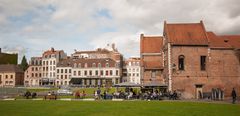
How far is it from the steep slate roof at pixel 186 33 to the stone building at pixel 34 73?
79867 millimetres

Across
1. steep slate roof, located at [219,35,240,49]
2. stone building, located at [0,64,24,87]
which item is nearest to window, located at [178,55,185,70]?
steep slate roof, located at [219,35,240,49]

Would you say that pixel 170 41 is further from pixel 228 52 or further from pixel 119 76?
pixel 119 76

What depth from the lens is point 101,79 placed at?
11150 centimetres

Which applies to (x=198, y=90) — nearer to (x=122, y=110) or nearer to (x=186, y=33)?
(x=186, y=33)

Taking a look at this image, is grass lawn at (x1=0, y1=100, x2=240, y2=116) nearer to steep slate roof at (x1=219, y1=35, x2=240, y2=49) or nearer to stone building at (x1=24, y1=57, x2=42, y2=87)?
steep slate roof at (x1=219, y1=35, x2=240, y2=49)

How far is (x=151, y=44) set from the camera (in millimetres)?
58781

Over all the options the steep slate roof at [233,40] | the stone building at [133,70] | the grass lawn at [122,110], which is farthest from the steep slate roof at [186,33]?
the stone building at [133,70]

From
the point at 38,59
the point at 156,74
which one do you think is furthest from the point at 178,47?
the point at 38,59

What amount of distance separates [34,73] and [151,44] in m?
74.3

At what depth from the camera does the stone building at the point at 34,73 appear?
12064 centimetres

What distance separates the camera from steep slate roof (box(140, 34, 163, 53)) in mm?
57219

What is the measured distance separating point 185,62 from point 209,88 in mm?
5155

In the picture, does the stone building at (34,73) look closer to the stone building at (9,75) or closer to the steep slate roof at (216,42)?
the stone building at (9,75)

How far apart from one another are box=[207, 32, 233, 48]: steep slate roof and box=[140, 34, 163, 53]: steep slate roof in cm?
946
